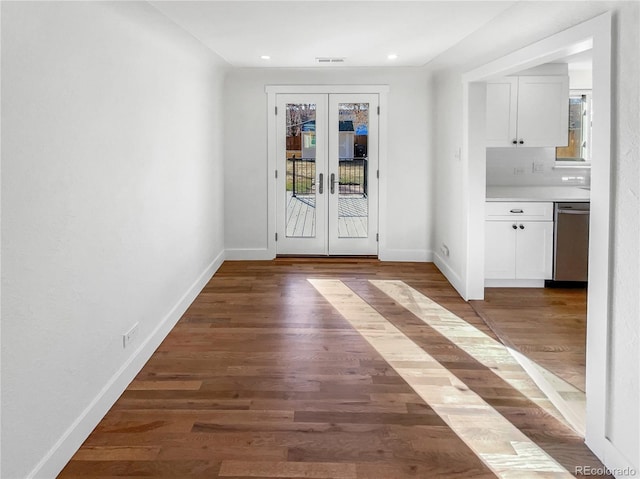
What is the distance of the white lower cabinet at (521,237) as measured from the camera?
526cm

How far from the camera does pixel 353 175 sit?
682 centimetres

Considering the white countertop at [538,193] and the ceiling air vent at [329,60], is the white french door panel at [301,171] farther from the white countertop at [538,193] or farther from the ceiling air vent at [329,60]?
the white countertop at [538,193]

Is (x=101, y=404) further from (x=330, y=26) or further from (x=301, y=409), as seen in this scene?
(x=330, y=26)

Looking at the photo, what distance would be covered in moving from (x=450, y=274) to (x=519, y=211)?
0.98m

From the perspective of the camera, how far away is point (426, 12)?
11.6 ft

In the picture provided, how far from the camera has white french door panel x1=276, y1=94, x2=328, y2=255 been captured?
6.71 m

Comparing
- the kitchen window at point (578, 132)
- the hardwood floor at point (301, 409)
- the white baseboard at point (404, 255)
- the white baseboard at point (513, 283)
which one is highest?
the kitchen window at point (578, 132)

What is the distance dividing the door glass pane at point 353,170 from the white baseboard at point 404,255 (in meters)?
0.35

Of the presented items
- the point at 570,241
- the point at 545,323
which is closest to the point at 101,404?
the point at 545,323

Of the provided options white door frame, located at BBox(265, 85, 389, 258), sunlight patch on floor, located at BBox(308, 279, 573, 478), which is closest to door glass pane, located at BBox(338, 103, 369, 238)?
white door frame, located at BBox(265, 85, 389, 258)

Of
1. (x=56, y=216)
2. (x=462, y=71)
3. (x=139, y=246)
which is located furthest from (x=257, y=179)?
(x=56, y=216)

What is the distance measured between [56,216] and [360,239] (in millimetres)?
4876

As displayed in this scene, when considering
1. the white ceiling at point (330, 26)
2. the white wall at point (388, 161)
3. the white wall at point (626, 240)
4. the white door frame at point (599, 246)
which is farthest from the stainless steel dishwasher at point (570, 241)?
the white wall at point (626, 240)

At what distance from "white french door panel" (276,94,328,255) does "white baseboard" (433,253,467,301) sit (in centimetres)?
143
